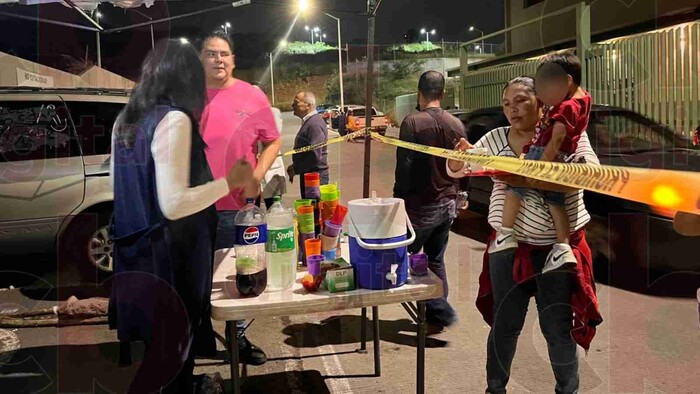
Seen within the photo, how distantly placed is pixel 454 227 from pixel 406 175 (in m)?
3.64

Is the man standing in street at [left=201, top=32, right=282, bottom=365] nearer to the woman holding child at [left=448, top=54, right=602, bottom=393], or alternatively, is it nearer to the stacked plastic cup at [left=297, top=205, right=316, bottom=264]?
the stacked plastic cup at [left=297, top=205, right=316, bottom=264]

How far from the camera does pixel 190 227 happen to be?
→ 215 cm

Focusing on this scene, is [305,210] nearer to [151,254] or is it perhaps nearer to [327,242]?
[327,242]

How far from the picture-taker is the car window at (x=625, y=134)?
535cm

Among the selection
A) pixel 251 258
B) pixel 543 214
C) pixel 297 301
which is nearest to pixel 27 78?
pixel 251 258

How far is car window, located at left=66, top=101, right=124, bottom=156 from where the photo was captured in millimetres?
4918

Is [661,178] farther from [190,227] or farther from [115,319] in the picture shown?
[115,319]

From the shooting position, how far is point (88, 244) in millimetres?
4965

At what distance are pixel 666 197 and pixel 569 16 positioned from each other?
1459 centimetres

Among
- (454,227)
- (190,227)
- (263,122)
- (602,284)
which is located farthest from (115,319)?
(454,227)

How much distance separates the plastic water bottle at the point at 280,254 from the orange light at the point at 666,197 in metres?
1.32

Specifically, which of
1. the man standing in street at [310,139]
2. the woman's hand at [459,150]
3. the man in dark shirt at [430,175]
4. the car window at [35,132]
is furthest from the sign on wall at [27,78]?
the woman's hand at [459,150]

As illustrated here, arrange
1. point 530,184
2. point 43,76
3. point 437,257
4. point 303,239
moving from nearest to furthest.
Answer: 1. point 530,184
2. point 303,239
3. point 437,257
4. point 43,76

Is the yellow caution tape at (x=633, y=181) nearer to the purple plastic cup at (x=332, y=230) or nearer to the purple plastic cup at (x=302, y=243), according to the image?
the purple plastic cup at (x=332, y=230)
